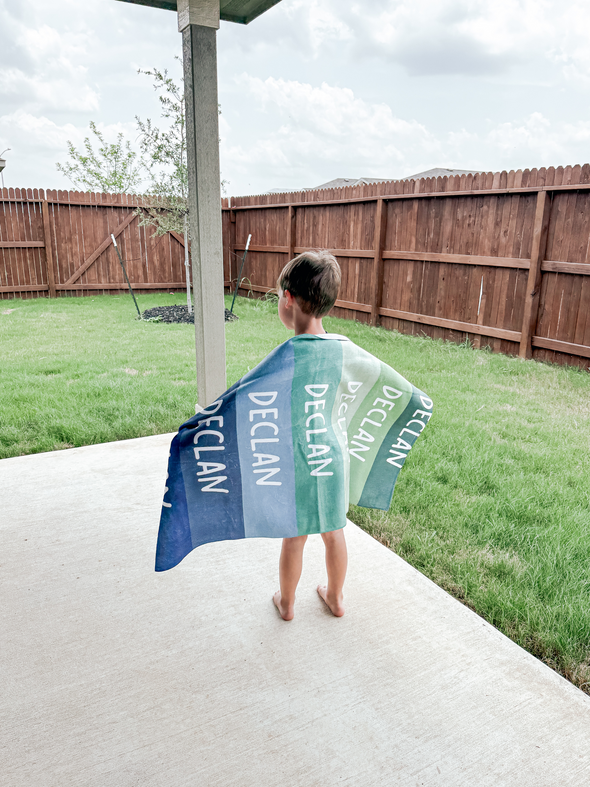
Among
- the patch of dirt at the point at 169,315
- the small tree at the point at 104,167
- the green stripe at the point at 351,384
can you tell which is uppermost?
the small tree at the point at 104,167

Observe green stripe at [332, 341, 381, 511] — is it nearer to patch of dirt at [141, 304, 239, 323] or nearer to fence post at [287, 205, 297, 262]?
patch of dirt at [141, 304, 239, 323]

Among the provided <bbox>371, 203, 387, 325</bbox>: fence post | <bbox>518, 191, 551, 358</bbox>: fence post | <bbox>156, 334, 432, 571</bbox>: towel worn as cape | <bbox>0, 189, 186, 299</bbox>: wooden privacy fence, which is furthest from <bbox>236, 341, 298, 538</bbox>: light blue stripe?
<bbox>0, 189, 186, 299</bbox>: wooden privacy fence

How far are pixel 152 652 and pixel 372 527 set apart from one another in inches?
52.0

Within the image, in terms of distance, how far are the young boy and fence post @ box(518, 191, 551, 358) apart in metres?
5.48

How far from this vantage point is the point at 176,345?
23.5 ft

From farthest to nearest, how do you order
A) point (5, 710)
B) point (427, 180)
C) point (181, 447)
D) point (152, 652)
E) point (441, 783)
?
point (427, 180) → point (152, 652) → point (181, 447) → point (5, 710) → point (441, 783)

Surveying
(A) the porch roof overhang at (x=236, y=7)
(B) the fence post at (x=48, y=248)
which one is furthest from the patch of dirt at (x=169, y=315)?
(A) the porch roof overhang at (x=236, y=7)

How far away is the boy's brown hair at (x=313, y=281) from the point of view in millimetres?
1620

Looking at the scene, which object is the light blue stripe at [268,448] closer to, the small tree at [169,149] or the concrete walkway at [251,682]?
the concrete walkway at [251,682]

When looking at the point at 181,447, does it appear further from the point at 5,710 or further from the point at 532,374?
the point at 532,374

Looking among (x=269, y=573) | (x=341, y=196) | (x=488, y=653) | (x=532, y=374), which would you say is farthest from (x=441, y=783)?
(x=341, y=196)

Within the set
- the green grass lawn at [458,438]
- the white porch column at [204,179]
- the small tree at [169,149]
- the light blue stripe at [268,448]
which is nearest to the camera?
the light blue stripe at [268,448]

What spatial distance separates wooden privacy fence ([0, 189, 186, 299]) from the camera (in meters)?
11.0

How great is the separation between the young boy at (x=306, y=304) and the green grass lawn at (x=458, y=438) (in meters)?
0.74
